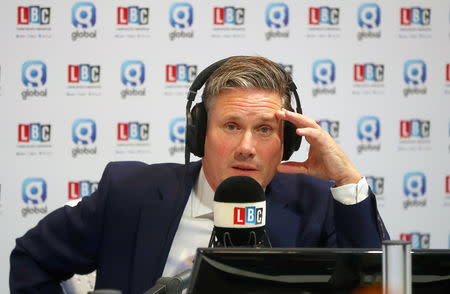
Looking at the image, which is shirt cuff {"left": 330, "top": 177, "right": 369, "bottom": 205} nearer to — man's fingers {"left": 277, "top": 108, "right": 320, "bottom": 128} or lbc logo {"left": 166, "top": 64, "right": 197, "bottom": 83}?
man's fingers {"left": 277, "top": 108, "right": 320, "bottom": 128}

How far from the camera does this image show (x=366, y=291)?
0.88m

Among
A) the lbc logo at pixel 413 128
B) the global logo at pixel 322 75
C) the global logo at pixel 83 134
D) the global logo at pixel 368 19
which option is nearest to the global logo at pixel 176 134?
the global logo at pixel 83 134

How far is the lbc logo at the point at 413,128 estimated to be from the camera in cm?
367

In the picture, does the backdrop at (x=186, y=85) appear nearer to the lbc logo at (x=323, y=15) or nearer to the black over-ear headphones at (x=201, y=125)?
the lbc logo at (x=323, y=15)

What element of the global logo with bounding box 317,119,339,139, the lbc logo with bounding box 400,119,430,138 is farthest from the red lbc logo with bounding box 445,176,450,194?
the global logo with bounding box 317,119,339,139

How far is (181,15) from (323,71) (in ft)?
3.17

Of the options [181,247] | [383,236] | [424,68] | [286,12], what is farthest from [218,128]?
[424,68]

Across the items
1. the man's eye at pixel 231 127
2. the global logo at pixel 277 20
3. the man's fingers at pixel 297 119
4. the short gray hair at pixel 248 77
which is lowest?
the man's eye at pixel 231 127

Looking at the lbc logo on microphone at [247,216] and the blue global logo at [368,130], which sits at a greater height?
the blue global logo at [368,130]

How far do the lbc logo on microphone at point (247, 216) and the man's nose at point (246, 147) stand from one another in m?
0.48

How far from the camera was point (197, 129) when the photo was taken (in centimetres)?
186

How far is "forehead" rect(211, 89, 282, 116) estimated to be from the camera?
68.8 inches

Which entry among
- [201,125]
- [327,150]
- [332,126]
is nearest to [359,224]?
[327,150]

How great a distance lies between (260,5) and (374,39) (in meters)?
0.76
